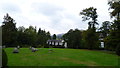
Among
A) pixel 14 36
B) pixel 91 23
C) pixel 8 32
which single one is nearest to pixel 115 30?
pixel 91 23

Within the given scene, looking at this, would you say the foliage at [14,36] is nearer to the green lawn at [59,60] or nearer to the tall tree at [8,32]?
the tall tree at [8,32]

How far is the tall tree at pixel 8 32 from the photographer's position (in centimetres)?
3844

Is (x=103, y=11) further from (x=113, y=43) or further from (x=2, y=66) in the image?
(x=2, y=66)

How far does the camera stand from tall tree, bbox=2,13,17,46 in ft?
126

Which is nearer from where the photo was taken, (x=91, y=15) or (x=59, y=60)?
(x=59, y=60)

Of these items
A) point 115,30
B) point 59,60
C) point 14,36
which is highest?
point 115,30

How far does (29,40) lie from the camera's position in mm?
42688

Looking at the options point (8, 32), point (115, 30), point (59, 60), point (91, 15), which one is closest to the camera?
point (59, 60)

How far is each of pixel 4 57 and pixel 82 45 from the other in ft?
115

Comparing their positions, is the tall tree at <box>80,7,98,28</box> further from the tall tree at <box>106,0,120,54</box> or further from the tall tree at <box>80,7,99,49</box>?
the tall tree at <box>106,0,120,54</box>

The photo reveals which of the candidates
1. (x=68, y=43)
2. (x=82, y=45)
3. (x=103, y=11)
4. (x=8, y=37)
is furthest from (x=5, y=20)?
(x=103, y=11)

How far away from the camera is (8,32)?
4019 centimetres

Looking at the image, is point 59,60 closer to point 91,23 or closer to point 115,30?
point 115,30

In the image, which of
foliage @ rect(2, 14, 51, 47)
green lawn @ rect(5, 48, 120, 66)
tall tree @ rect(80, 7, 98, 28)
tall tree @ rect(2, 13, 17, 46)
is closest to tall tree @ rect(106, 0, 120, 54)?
green lawn @ rect(5, 48, 120, 66)
